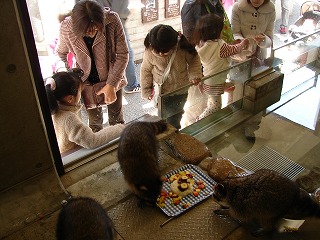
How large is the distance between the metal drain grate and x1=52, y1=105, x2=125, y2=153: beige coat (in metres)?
1.48

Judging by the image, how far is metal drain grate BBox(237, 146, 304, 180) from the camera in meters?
3.71

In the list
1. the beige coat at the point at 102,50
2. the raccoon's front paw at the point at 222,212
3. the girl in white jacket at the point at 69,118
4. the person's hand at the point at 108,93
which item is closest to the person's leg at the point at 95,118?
the person's hand at the point at 108,93

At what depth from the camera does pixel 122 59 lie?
4305 mm

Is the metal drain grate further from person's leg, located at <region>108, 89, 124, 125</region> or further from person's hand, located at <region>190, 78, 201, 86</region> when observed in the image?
person's leg, located at <region>108, 89, 124, 125</region>

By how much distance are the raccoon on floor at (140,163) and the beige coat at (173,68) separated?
1.26 m

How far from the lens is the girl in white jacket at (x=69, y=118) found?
11.2 ft

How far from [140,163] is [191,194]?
0.56 m

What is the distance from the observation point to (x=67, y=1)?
6.27 m

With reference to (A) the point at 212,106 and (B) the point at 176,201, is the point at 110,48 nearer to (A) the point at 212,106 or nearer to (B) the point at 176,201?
(A) the point at 212,106

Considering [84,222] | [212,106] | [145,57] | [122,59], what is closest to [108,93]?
[122,59]

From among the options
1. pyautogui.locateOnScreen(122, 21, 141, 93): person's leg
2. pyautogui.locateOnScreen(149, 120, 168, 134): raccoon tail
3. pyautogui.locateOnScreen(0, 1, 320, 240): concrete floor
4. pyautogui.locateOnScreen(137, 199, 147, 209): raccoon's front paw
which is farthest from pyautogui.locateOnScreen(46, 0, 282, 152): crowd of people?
pyautogui.locateOnScreen(122, 21, 141, 93): person's leg

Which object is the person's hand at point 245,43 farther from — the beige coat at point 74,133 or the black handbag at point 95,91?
the beige coat at point 74,133

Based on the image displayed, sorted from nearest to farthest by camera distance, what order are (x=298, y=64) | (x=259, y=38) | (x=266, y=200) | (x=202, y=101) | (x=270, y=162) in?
1. (x=266, y=200)
2. (x=270, y=162)
3. (x=202, y=101)
4. (x=259, y=38)
5. (x=298, y=64)

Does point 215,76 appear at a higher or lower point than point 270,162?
higher
